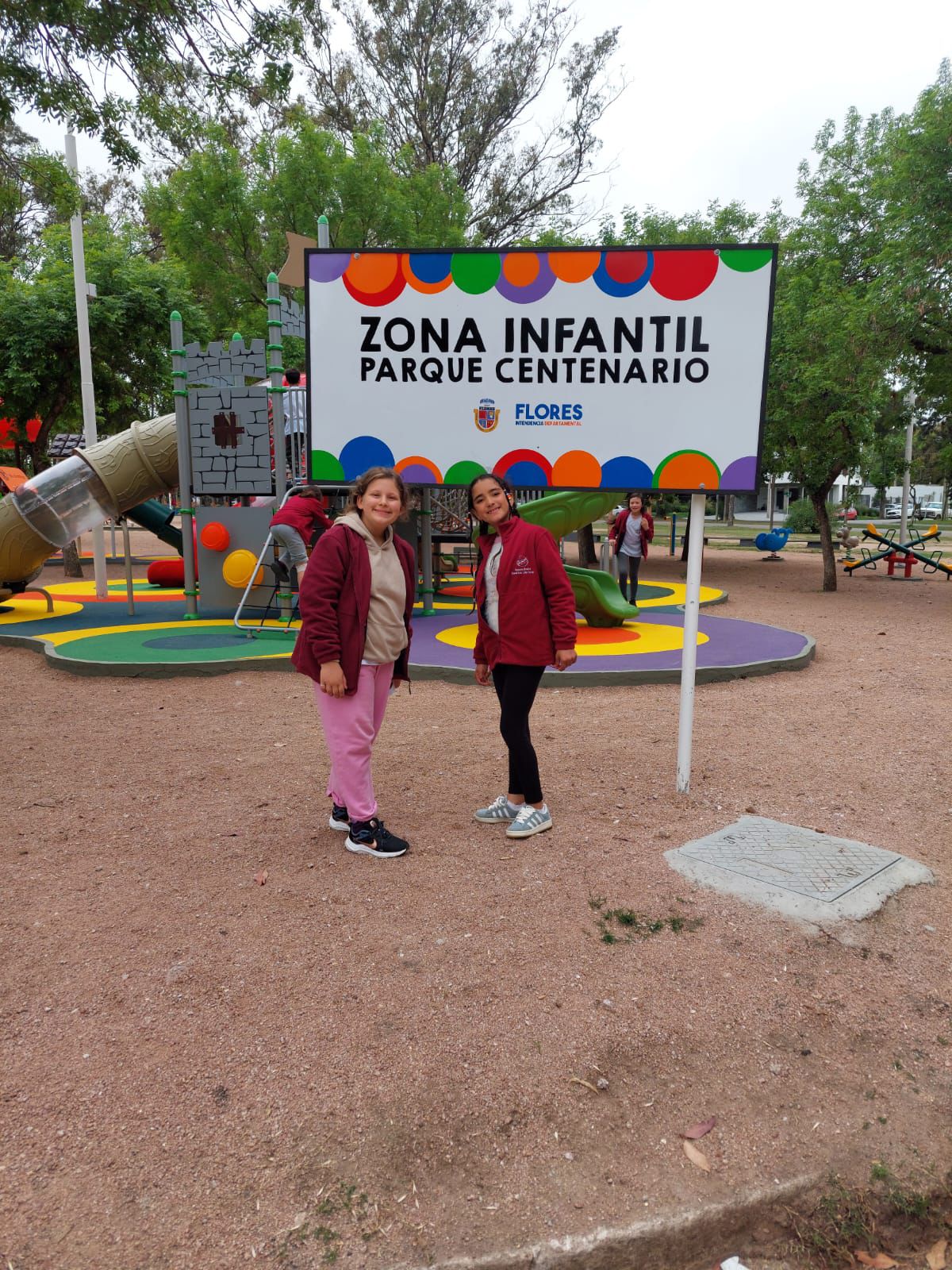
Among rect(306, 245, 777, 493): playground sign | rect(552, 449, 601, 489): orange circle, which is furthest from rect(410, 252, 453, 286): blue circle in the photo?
rect(552, 449, 601, 489): orange circle

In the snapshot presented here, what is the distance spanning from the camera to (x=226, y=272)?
23.5 m

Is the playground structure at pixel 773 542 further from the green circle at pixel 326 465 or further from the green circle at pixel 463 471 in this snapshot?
the green circle at pixel 326 465

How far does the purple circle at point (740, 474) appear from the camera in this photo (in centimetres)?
424

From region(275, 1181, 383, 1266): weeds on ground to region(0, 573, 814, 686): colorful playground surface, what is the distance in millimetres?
5473

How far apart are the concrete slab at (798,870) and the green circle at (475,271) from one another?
3.08m

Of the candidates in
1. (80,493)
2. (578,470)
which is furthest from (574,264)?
(80,493)

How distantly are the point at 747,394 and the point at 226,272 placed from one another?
22840mm

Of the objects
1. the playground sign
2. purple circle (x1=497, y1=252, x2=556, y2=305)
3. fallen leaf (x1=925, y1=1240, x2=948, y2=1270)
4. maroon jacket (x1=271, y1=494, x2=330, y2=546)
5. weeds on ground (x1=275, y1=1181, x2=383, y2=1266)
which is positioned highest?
purple circle (x1=497, y1=252, x2=556, y2=305)

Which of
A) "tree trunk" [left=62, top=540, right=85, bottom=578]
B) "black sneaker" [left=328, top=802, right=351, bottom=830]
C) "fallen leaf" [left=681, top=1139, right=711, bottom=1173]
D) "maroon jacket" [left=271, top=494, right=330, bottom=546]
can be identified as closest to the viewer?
"fallen leaf" [left=681, top=1139, right=711, bottom=1173]

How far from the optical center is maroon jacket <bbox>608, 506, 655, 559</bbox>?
11.4 m

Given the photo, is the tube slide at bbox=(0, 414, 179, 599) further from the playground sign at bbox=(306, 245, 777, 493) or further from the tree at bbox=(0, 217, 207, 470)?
the tree at bbox=(0, 217, 207, 470)

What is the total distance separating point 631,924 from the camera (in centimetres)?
319

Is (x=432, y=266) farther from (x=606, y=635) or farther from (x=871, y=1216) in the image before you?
(x=606, y=635)

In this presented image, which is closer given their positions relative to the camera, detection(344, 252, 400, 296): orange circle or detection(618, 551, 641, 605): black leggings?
detection(344, 252, 400, 296): orange circle
